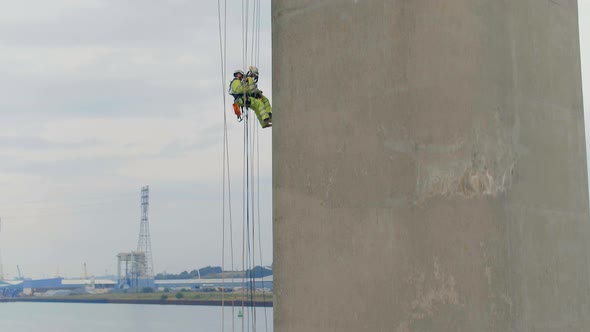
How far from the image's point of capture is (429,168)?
3.04 meters

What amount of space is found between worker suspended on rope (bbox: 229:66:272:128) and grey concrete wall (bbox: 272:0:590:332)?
2.06 m

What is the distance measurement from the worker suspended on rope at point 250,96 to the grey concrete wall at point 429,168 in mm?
2065

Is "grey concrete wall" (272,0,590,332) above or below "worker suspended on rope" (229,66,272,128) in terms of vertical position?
below

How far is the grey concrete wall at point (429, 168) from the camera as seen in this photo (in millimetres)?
2924

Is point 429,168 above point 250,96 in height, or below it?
below

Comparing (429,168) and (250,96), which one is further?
(250,96)

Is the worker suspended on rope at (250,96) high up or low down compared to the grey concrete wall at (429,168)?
up

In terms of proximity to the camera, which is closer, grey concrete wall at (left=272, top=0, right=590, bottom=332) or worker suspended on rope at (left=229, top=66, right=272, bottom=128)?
grey concrete wall at (left=272, top=0, right=590, bottom=332)

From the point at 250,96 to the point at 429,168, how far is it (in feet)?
9.75

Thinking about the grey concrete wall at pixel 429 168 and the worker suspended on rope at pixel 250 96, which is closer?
the grey concrete wall at pixel 429 168

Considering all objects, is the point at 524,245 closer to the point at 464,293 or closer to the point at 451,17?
the point at 464,293

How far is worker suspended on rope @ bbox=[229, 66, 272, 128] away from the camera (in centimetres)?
569

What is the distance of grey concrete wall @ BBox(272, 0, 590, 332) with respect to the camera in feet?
9.59

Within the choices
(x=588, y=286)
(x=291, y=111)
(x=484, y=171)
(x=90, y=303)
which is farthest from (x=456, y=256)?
(x=90, y=303)
